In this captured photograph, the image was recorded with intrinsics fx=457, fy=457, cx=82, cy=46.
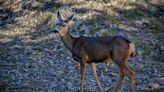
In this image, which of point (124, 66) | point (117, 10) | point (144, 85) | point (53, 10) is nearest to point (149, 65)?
point (144, 85)

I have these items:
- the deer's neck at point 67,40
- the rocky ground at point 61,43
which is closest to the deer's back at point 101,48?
the deer's neck at point 67,40

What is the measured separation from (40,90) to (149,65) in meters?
3.37

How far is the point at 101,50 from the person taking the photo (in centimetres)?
1009

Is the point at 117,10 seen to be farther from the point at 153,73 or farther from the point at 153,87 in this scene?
the point at 153,87

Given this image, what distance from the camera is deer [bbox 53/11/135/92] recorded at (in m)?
9.88

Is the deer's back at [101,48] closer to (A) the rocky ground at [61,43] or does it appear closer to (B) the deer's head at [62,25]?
(B) the deer's head at [62,25]

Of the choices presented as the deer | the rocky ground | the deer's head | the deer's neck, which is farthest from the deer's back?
the rocky ground

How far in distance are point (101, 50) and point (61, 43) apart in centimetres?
482

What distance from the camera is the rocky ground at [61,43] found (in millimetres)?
11500

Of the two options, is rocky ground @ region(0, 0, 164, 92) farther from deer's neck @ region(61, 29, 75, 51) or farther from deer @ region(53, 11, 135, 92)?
deer's neck @ region(61, 29, 75, 51)

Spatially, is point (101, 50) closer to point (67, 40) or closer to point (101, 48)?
point (101, 48)


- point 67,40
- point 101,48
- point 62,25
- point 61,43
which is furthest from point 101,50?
point 61,43

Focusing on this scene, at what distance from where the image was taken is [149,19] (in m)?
16.1

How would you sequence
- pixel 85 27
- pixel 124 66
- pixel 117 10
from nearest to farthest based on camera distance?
pixel 124 66, pixel 85 27, pixel 117 10
